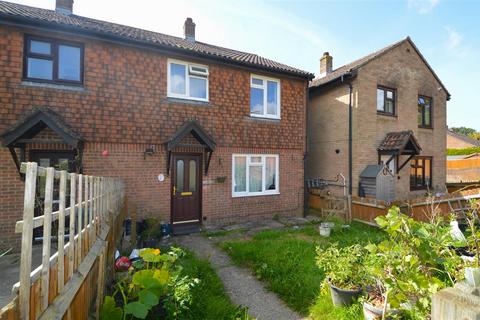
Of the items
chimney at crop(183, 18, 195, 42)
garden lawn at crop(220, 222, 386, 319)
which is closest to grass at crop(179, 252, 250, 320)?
garden lawn at crop(220, 222, 386, 319)

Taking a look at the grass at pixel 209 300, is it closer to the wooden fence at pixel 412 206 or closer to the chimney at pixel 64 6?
the wooden fence at pixel 412 206

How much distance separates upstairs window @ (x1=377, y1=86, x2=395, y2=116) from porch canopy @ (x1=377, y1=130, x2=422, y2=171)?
120cm

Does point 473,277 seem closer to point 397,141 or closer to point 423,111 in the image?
point 397,141

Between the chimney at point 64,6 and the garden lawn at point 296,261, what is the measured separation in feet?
33.2

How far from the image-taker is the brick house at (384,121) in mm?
11055

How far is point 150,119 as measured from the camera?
307 inches

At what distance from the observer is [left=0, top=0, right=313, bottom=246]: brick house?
20.5 ft

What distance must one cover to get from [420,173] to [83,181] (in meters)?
15.5

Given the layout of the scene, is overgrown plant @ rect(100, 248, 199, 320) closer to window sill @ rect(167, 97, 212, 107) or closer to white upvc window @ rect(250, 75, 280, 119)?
window sill @ rect(167, 97, 212, 107)

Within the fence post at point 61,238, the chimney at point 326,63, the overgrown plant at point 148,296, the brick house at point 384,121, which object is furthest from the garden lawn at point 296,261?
the chimney at point 326,63

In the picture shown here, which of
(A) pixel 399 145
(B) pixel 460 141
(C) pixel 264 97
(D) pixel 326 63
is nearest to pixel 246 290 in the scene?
(C) pixel 264 97

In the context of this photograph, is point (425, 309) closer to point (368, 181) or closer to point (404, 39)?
point (368, 181)

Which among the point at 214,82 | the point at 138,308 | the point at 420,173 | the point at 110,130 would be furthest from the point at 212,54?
the point at 420,173

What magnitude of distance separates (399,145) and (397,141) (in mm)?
282
